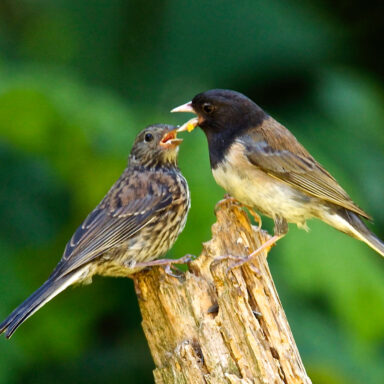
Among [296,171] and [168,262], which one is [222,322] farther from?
[296,171]

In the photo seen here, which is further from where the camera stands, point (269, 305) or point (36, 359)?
point (36, 359)

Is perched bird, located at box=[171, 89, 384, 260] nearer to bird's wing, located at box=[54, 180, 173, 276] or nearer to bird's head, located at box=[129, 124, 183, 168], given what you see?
bird's head, located at box=[129, 124, 183, 168]

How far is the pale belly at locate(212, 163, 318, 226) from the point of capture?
4.96 meters

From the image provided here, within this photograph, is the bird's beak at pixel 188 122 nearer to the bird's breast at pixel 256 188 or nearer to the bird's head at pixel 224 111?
the bird's head at pixel 224 111

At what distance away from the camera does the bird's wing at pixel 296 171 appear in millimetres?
5086

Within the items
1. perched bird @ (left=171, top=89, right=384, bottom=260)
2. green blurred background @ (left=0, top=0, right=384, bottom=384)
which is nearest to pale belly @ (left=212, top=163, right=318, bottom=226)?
perched bird @ (left=171, top=89, right=384, bottom=260)

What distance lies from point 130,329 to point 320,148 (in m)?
1.86

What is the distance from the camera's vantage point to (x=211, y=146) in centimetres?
522

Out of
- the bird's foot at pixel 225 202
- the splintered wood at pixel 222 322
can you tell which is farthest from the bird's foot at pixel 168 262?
the bird's foot at pixel 225 202

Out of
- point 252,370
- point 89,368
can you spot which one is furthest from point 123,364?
point 252,370

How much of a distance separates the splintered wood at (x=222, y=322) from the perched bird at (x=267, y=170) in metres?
0.38

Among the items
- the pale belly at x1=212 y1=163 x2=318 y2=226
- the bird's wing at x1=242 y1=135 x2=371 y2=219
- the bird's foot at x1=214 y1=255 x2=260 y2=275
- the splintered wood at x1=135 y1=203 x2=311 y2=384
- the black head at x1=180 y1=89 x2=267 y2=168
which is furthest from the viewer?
the black head at x1=180 y1=89 x2=267 y2=168

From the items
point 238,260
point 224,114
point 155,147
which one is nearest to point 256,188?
point 224,114

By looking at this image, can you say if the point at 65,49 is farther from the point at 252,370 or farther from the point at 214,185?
the point at 252,370
